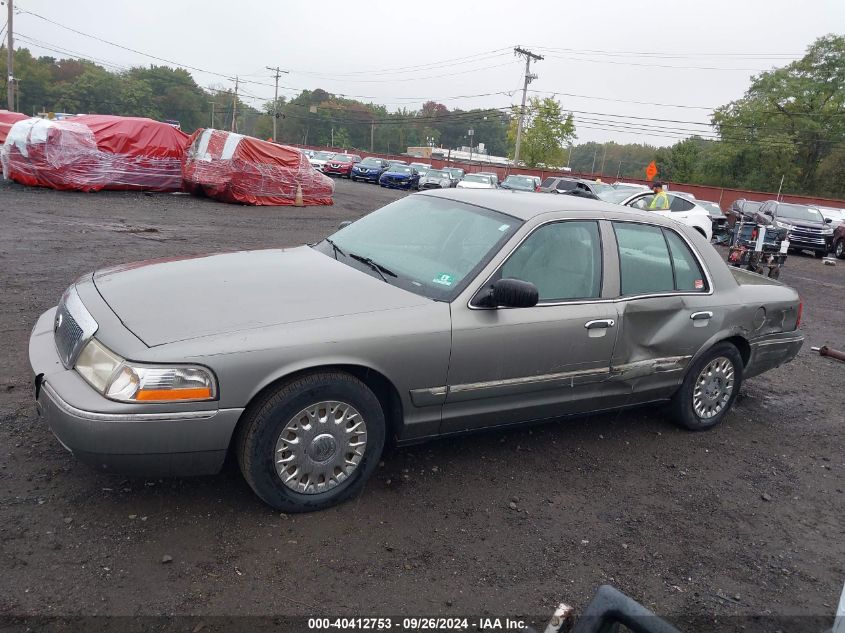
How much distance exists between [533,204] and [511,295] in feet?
A: 3.25

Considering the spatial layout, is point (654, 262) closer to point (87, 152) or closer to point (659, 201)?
point (659, 201)

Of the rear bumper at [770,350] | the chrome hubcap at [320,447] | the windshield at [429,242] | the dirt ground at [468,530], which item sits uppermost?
the windshield at [429,242]

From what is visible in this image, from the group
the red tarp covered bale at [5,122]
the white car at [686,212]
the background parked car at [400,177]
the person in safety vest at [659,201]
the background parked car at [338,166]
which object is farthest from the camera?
the background parked car at [338,166]

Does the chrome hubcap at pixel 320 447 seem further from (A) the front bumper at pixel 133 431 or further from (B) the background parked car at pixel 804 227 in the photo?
(B) the background parked car at pixel 804 227

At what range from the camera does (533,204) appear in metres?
4.27

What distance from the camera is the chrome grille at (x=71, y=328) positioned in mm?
3127

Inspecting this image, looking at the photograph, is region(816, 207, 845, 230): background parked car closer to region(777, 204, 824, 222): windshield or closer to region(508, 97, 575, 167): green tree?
region(777, 204, 824, 222): windshield

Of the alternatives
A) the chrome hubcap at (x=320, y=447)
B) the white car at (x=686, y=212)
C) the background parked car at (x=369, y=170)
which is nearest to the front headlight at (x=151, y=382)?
the chrome hubcap at (x=320, y=447)

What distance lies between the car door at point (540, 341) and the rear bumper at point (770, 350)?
1.67 m

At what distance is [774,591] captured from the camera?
3172 millimetres

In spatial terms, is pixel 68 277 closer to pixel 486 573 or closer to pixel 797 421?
pixel 486 573

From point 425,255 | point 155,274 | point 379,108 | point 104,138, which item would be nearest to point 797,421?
point 425,255

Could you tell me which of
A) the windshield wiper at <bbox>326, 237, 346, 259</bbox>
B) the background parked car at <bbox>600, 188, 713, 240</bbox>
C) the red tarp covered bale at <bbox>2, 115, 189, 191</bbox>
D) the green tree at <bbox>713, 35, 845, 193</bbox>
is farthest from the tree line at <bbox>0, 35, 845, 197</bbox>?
the windshield wiper at <bbox>326, 237, 346, 259</bbox>

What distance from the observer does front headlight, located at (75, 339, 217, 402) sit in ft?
9.27
